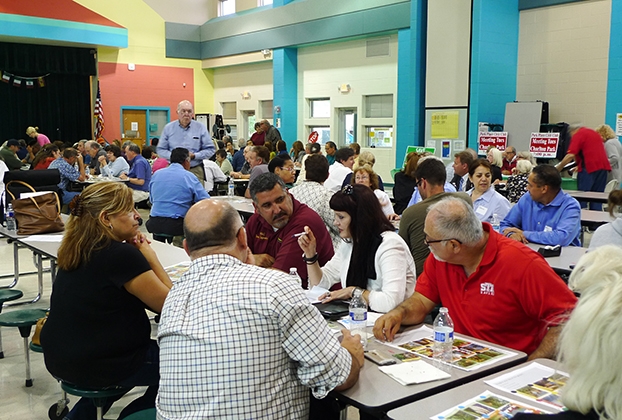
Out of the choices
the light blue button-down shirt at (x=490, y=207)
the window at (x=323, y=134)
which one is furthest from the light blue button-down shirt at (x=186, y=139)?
the window at (x=323, y=134)

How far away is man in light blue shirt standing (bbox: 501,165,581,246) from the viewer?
14.7 feet

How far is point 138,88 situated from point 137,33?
5.32 ft

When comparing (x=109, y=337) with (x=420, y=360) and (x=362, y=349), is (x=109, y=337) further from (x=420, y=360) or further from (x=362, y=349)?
(x=420, y=360)

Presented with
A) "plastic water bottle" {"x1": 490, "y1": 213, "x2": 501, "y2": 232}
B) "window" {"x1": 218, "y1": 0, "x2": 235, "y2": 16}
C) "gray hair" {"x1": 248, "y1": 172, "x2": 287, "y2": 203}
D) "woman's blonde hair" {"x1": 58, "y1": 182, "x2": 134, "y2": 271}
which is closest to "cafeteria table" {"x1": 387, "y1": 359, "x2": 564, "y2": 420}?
"woman's blonde hair" {"x1": 58, "y1": 182, "x2": 134, "y2": 271}

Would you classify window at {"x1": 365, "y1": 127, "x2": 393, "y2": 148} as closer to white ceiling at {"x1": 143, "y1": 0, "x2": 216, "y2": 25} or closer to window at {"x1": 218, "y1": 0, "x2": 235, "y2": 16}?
→ window at {"x1": 218, "y1": 0, "x2": 235, "y2": 16}

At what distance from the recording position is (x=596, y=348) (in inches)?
46.8

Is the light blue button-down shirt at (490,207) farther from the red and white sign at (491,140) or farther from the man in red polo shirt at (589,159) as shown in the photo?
the red and white sign at (491,140)

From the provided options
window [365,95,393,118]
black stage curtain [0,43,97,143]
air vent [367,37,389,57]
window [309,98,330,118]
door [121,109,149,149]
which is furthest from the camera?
door [121,109,149,149]

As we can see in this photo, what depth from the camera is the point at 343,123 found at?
49.6 feet

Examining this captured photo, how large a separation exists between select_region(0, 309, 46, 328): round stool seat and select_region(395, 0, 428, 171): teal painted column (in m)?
9.57

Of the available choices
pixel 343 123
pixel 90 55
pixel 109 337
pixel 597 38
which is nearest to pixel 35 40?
pixel 90 55

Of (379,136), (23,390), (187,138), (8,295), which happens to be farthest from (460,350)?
(379,136)

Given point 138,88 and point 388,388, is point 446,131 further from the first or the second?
point 138,88

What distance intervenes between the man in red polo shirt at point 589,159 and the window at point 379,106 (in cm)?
522
